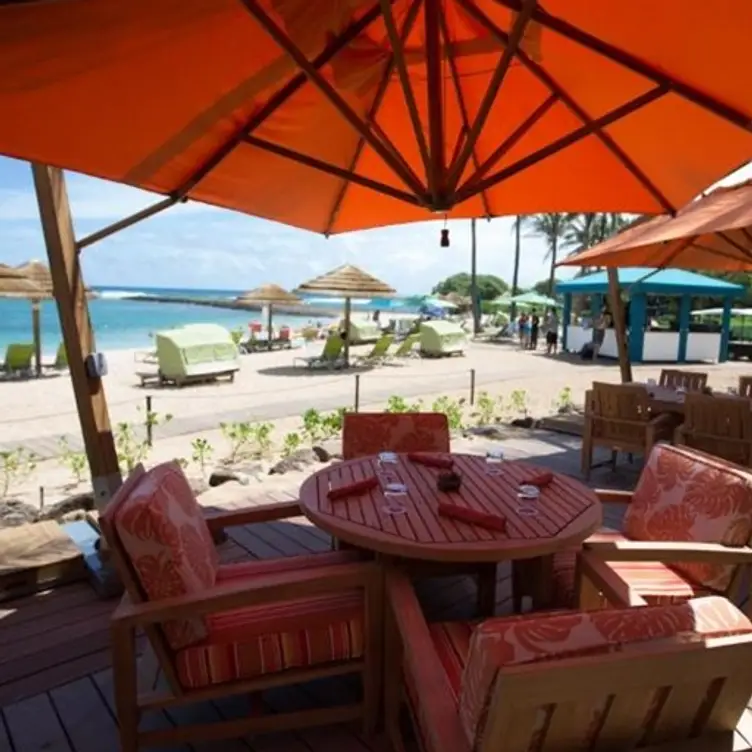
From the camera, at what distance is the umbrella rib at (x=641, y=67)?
257 cm

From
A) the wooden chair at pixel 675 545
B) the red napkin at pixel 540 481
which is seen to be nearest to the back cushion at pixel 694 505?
the wooden chair at pixel 675 545

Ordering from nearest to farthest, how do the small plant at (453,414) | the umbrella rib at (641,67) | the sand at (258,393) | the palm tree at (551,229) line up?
the umbrella rib at (641,67) → the small plant at (453,414) → the sand at (258,393) → the palm tree at (551,229)

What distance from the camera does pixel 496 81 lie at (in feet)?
7.91

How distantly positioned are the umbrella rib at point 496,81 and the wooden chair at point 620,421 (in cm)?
353

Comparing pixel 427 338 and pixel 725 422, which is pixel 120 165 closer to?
pixel 725 422

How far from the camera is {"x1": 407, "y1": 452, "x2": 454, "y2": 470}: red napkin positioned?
3238mm

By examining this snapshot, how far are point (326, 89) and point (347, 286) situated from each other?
15350mm

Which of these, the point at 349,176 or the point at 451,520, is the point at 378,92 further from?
the point at 451,520

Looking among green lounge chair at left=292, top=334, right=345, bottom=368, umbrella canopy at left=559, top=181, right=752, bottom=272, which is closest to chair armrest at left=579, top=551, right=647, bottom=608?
umbrella canopy at left=559, top=181, right=752, bottom=272

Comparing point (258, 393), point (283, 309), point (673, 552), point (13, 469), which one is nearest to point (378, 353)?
point (258, 393)

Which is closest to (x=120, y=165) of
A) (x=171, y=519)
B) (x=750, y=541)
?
(x=171, y=519)

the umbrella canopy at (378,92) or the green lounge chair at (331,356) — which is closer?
the umbrella canopy at (378,92)

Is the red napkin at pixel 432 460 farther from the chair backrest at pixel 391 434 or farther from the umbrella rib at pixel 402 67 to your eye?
the umbrella rib at pixel 402 67

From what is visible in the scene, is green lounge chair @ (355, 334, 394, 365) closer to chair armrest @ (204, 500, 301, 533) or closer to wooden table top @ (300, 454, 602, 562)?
wooden table top @ (300, 454, 602, 562)
